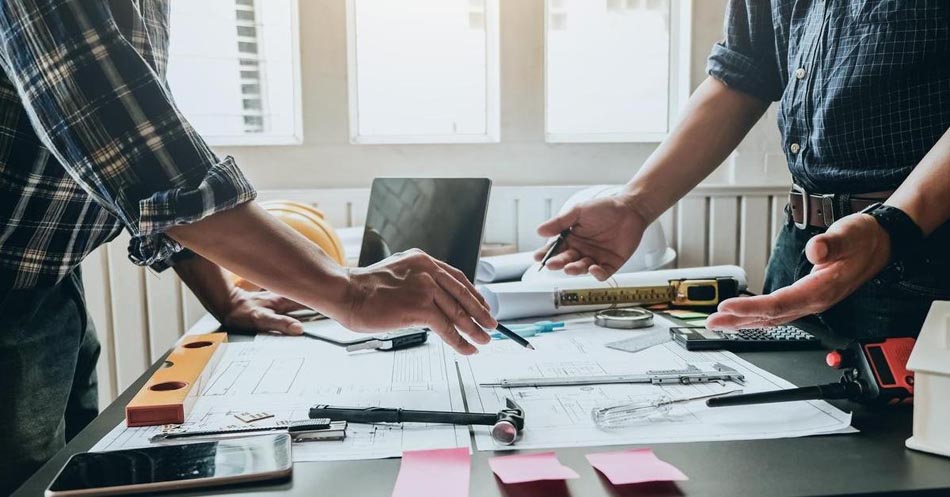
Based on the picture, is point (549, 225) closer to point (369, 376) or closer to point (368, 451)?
point (369, 376)

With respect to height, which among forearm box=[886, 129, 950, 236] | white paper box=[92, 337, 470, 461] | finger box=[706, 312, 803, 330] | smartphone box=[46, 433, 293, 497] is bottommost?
white paper box=[92, 337, 470, 461]

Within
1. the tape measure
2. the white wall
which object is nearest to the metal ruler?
the tape measure

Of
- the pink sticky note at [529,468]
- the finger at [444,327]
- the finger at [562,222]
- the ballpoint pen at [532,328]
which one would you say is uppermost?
the finger at [562,222]

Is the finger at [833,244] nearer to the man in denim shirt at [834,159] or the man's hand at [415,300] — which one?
the man in denim shirt at [834,159]

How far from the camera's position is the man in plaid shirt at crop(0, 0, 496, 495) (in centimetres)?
60

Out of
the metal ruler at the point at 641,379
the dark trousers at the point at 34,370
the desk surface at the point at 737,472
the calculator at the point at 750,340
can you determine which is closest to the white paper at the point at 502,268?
the calculator at the point at 750,340

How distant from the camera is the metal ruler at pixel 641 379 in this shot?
777 millimetres

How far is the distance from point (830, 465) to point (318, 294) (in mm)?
474

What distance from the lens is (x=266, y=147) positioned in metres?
1.92

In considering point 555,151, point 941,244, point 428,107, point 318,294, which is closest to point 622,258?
point 941,244

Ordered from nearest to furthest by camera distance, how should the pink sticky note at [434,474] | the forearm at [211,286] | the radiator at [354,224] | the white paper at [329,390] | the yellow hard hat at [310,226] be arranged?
the pink sticky note at [434,474] → the white paper at [329,390] → the forearm at [211,286] → the yellow hard hat at [310,226] → the radiator at [354,224]

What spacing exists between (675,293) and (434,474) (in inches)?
31.7

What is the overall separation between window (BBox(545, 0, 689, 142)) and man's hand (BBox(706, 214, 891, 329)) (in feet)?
4.51

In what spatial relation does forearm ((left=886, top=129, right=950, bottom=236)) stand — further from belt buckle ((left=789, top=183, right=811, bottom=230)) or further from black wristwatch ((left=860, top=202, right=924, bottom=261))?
belt buckle ((left=789, top=183, right=811, bottom=230))
